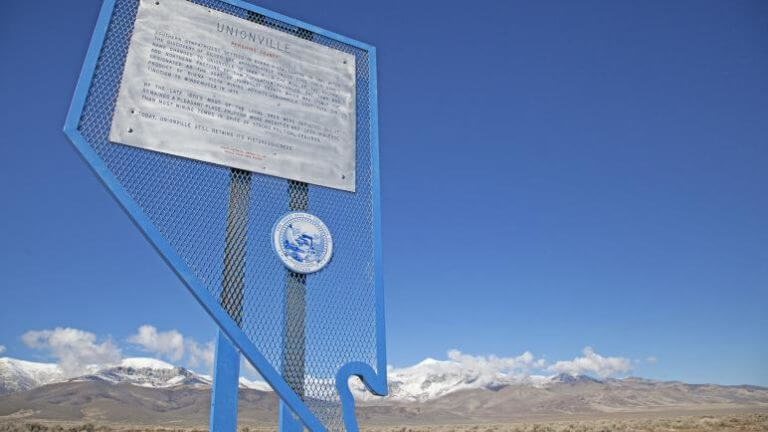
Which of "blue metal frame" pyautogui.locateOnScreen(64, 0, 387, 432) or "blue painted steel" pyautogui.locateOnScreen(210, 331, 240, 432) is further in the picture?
"blue painted steel" pyautogui.locateOnScreen(210, 331, 240, 432)

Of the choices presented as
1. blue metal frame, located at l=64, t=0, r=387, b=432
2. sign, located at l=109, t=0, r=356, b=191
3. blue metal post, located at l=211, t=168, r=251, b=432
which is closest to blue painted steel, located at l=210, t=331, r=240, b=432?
blue metal post, located at l=211, t=168, r=251, b=432

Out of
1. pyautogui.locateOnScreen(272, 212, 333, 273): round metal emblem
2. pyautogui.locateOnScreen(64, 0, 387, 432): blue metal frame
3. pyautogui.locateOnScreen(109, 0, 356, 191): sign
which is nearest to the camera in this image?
pyautogui.locateOnScreen(64, 0, 387, 432): blue metal frame

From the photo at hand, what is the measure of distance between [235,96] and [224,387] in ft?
11.2

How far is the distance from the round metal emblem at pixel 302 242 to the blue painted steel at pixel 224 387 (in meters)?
1.19

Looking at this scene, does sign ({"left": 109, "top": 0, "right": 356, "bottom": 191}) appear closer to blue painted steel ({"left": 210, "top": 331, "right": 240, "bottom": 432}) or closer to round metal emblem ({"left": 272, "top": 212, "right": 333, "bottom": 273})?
round metal emblem ({"left": 272, "top": 212, "right": 333, "bottom": 273})

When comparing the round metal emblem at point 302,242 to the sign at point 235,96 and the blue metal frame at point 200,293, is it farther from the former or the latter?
the blue metal frame at point 200,293

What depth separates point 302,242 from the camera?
22.6 ft

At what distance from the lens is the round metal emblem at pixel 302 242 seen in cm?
675

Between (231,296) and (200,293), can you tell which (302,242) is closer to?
(231,296)

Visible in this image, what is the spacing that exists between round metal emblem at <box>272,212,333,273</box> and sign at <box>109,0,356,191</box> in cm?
58

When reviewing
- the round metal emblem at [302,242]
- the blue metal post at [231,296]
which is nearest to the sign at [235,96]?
the blue metal post at [231,296]

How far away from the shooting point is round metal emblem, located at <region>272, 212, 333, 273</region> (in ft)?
22.1

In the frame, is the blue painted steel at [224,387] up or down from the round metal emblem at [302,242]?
down

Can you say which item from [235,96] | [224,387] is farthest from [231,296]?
[235,96]
